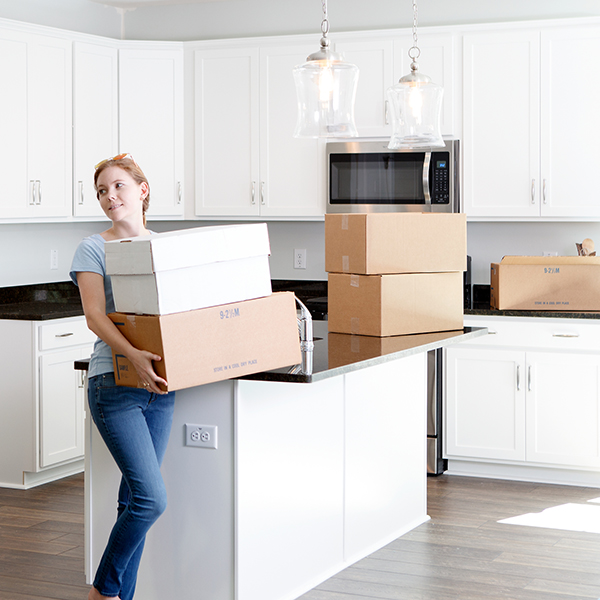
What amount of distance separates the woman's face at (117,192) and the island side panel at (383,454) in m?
1.04

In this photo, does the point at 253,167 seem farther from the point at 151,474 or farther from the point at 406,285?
the point at 151,474

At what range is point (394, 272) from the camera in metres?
3.19

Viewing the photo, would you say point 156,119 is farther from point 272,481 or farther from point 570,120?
point 272,481

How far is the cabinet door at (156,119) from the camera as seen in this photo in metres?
5.05

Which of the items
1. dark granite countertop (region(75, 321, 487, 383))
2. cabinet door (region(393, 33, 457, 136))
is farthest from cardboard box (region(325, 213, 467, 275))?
cabinet door (region(393, 33, 457, 136))

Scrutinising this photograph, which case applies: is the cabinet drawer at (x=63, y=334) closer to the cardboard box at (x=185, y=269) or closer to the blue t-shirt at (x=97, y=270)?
the blue t-shirt at (x=97, y=270)

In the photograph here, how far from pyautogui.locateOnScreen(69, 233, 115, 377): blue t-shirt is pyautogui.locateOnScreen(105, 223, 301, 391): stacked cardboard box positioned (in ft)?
0.25

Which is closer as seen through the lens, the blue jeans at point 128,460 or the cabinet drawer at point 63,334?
the blue jeans at point 128,460

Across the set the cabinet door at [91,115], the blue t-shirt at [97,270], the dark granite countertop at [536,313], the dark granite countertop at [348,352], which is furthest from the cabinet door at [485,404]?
the blue t-shirt at [97,270]

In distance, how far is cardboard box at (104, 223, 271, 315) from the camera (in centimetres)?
222

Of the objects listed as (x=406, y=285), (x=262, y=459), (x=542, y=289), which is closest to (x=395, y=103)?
(x=406, y=285)

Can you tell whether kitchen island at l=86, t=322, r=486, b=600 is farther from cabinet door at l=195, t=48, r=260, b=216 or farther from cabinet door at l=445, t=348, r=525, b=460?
cabinet door at l=195, t=48, r=260, b=216

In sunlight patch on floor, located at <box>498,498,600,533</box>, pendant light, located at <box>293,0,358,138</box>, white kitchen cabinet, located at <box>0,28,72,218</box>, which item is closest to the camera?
pendant light, located at <box>293,0,358,138</box>

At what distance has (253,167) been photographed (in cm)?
508
